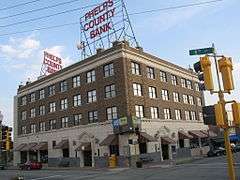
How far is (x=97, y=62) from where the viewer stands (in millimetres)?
52562

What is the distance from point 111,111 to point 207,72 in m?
40.2

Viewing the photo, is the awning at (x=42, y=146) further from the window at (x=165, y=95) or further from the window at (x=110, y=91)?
the window at (x=165, y=95)

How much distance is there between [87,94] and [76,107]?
3.22 meters

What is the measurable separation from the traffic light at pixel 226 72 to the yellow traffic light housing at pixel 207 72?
0.32 meters

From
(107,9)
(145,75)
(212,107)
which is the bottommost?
(212,107)

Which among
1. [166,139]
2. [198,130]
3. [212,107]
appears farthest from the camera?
[198,130]

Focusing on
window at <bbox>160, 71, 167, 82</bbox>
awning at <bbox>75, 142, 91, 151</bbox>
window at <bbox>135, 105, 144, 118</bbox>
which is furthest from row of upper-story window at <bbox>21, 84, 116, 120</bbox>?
window at <bbox>160, 71, 167, 82</bbox>

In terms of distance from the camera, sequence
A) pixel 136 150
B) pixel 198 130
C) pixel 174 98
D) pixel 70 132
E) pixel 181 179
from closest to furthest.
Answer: pixel 181 179 → pixel 136 150 → pixel 70 132 → pixel 174 98 → pixel 198 130

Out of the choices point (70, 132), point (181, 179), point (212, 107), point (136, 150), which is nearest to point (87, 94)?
point (70, 132)

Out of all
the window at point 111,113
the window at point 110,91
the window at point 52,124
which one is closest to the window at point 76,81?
the window at point 110,91

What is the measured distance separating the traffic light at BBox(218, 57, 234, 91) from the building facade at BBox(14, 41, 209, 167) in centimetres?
3656

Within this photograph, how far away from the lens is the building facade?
4881 centimetres

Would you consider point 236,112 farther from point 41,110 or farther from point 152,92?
point 41,110

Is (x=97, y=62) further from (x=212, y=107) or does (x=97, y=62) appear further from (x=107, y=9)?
(x=212, y=107)
